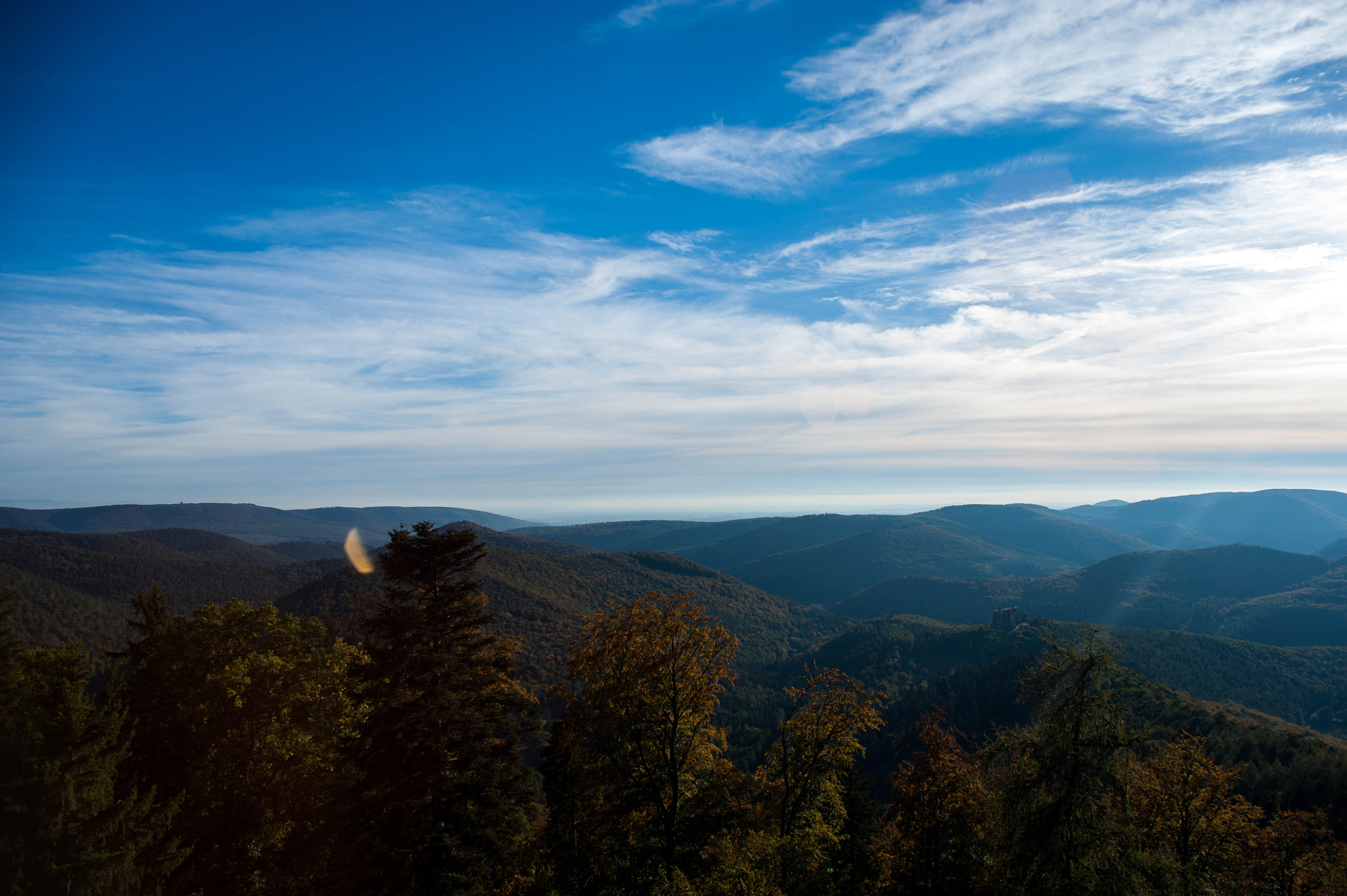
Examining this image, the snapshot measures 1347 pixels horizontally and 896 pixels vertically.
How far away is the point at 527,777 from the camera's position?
1939 cm

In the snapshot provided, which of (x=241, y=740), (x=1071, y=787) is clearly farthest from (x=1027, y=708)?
(x=241, y=740)

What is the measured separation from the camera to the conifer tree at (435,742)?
Answer: 51.5 feet

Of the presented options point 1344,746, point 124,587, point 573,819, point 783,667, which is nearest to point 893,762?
point 1344,746

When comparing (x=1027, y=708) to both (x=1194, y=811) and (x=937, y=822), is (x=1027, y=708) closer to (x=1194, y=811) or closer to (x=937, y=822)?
(x=1194, y=811)

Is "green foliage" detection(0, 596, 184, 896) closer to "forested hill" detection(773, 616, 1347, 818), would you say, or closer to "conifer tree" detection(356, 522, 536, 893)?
"conifer tree" detection(356, 522, 536, 893)

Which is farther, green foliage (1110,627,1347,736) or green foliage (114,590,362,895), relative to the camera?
green foliage (1110,627,1347,736)

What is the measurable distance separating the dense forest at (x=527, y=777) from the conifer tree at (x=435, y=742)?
70 mm

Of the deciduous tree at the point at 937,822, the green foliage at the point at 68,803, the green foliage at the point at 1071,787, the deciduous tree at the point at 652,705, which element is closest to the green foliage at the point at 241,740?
the green foliage at the point at 68,803

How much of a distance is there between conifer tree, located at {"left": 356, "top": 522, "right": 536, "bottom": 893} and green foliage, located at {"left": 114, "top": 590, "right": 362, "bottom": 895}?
1.90 metres

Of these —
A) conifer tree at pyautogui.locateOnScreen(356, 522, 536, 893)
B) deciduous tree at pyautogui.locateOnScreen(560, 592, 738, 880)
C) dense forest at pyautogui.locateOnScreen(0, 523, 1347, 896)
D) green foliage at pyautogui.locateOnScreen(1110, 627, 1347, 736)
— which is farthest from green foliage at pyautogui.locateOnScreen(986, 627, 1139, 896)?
green foliage at pyautogui.locateOnScreen(1110, 627, 1347, 736)

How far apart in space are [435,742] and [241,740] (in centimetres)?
762

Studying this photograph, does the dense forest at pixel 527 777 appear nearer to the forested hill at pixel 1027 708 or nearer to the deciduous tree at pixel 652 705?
the deciduous tree at pixel 652 705

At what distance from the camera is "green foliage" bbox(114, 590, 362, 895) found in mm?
17234

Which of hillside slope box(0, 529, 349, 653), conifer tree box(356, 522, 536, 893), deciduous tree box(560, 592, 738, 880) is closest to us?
deciduous tree box(560, 592, 738, 880)
